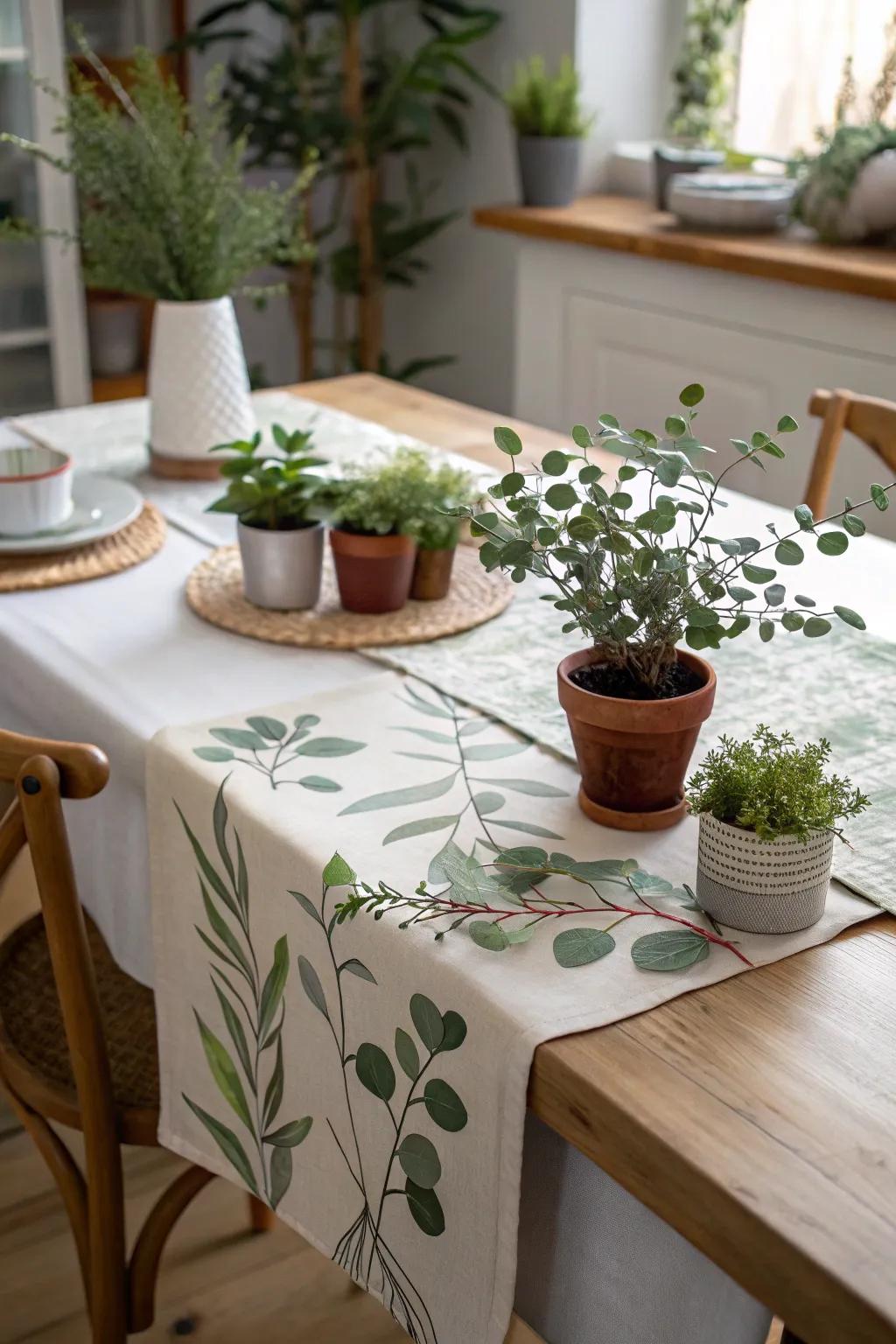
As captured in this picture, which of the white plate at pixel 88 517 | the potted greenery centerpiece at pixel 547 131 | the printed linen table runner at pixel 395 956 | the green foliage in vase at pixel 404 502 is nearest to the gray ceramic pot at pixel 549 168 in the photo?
the potted greenery centerpiece at pixel 547 131

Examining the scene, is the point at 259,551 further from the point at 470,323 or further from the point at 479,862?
the point at 470,323

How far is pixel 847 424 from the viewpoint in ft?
5.78

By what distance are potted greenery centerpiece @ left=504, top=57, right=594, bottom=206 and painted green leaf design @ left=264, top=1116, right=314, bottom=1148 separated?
2296 millimetres

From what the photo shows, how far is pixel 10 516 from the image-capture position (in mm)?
1471

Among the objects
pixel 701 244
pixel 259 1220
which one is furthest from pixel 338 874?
pixel 701 244

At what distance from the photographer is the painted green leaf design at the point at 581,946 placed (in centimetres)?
84

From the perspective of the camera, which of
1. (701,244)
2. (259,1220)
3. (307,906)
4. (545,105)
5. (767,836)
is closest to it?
(767,836)

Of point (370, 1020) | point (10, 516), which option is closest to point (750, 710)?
point (370, 1020)

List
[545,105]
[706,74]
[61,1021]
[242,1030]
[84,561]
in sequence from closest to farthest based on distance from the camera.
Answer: [242,1030], [61,1021], [84,561], [545,105], [706,74]

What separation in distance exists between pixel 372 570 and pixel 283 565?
0.28 ft

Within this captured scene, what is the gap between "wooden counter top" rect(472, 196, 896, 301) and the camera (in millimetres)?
2277

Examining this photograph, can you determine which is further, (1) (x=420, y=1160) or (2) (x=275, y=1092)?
(2) (x=275, y=1092)

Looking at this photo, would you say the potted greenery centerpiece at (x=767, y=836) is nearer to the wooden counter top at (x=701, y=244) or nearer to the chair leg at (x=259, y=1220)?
the chair leg at (x=259, y=1220)

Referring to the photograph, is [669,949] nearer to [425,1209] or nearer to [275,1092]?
[425,1209]
